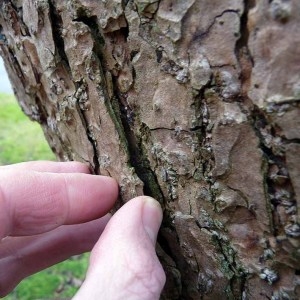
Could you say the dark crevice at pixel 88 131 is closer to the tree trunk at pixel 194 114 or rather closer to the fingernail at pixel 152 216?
the tree trunk at pixel 194 114

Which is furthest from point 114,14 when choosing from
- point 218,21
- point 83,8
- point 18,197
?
point 18,197

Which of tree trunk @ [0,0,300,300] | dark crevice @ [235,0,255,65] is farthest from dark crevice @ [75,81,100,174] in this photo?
dark crevice @ [235,0,255,65]

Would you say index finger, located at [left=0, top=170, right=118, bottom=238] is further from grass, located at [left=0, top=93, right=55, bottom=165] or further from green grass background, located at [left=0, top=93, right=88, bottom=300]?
grass, located at [left=0, top=93, right=55, bottom=165]

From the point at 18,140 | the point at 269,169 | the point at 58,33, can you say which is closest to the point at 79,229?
the point at 58,33

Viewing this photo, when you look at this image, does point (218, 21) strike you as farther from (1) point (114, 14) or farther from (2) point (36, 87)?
(2) point (36, 87)

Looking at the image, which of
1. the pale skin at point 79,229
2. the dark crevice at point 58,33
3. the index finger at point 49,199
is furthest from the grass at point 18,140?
the dark crevice at point 58,33
